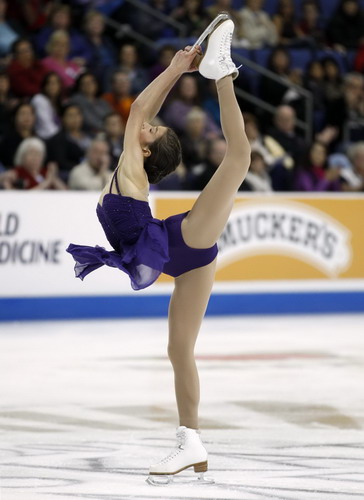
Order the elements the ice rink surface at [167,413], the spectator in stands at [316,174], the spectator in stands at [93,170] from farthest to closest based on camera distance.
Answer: the spectator in stands at [316,174], the spectator in stands at [93,170], the ice rink surface at [167,413]

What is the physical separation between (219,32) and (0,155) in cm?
627

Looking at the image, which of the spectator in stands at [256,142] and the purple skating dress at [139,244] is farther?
the spectator in stands at [256,142]

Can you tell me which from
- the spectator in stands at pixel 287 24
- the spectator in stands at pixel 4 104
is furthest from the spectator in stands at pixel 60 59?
the spectator in stands at pixel 287 24

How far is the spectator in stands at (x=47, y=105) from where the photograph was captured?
1096 cm

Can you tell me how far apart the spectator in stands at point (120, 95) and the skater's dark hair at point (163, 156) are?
733cm

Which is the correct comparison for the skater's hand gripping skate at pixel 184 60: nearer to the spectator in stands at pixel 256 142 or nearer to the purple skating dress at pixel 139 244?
the purple skating dress at pixel 139 244

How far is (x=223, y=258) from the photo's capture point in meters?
10.7

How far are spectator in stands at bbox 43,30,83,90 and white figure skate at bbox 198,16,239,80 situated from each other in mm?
7383

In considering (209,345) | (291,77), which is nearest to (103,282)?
(209,345)

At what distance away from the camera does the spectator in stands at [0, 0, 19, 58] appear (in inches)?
468

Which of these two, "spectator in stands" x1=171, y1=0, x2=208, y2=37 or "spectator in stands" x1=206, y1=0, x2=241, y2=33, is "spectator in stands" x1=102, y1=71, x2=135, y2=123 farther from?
"spectator in stands" x1=206, y1=0, x2=241, y2=33

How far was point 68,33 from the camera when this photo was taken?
12.3 metres

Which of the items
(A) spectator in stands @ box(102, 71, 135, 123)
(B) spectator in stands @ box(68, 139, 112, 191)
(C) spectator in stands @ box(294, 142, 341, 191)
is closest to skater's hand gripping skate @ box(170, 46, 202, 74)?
(B) spectator in stands @ box(68, 139, 112, 191)

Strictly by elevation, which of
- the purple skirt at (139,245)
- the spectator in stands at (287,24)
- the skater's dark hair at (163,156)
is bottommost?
the purple skirt at (139,245)
